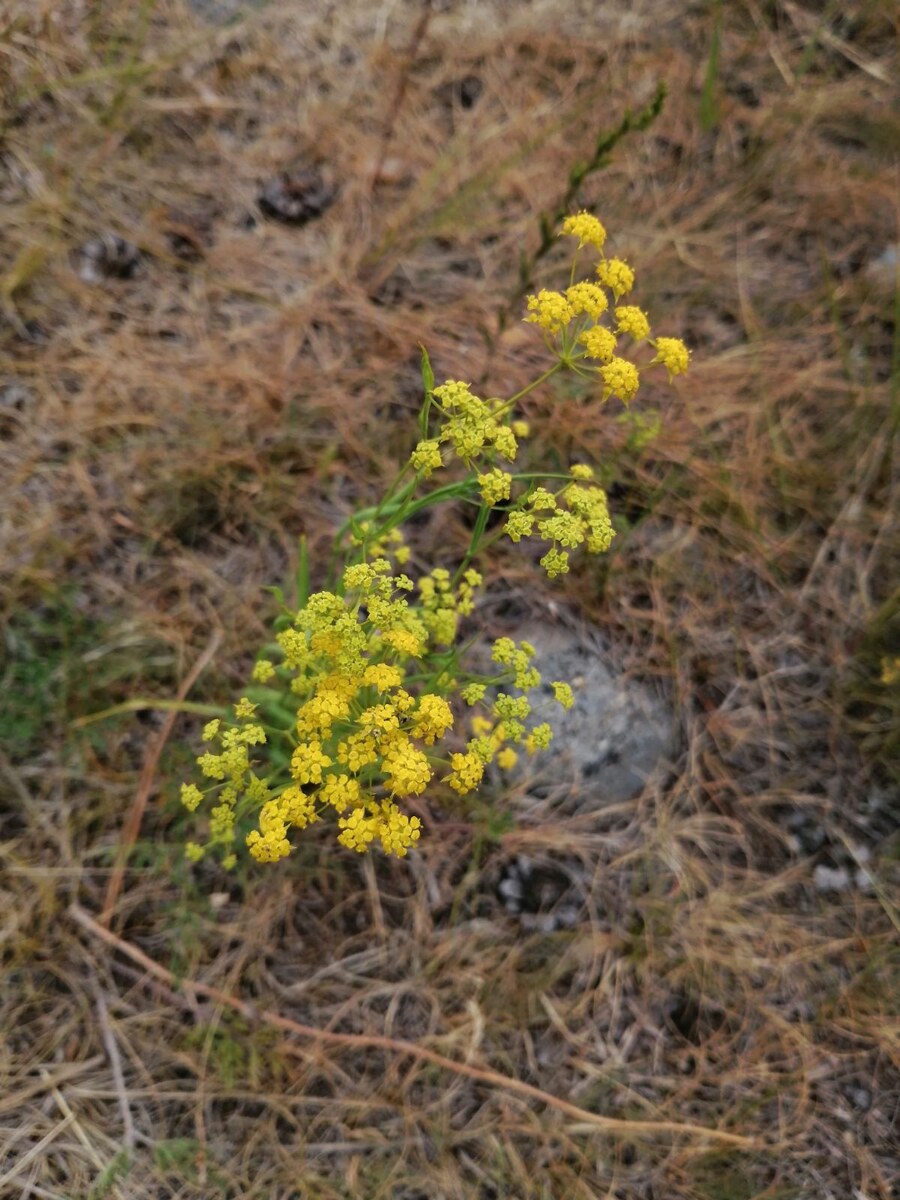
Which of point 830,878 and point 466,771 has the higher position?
point 466,771

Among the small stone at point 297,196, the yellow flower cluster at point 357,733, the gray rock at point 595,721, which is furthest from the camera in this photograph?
the small stone at point 297,196

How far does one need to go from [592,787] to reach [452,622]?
933 mm

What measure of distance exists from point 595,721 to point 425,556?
0.70 metres

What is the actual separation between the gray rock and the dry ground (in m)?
0.07

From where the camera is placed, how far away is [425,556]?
107 inches

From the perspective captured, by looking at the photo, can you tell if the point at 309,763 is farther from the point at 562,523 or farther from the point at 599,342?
the point at 599,342

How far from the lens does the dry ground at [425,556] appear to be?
217cm

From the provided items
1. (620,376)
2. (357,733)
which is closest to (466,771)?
(357,733)

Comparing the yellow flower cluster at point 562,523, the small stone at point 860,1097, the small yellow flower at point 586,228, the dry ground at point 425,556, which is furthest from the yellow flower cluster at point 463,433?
the small stone at point 860,1097

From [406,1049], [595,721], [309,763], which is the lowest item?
[406,1049]

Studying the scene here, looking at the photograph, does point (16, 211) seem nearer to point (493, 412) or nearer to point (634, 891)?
point (493, 412)

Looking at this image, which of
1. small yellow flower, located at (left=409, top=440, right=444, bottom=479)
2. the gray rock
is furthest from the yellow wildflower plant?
the gray rock

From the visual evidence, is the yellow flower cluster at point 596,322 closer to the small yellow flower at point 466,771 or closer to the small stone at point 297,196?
the small yellow flower at point 466,771

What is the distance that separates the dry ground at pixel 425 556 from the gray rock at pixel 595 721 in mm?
66
